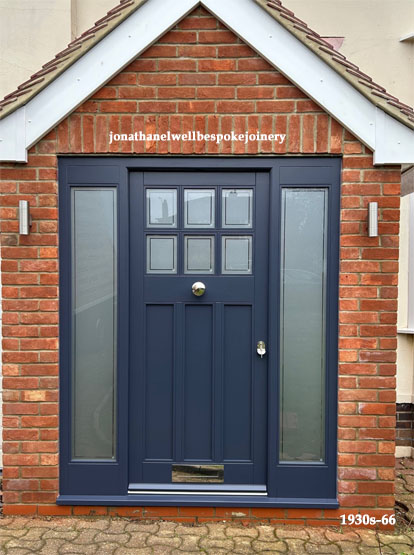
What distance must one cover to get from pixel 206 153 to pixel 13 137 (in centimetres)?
136

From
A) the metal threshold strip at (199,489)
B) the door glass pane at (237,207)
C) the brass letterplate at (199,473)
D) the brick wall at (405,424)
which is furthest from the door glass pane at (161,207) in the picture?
the brick wall at (405,424)

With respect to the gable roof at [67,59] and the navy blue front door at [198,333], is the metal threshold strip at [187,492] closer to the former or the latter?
the navy blue front door at [198,333]

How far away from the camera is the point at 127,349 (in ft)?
11.2

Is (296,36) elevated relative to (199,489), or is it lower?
elevated

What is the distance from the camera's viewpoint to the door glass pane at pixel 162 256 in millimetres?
3449

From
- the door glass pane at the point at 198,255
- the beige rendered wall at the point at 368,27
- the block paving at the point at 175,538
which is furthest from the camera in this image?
the beige rendered wall at the point at 368,27

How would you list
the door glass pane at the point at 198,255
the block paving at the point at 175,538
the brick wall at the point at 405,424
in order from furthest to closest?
the brick wall at the point at 405,424, the door glass pane at the point at 198,255, the block paving at the point at 175,538

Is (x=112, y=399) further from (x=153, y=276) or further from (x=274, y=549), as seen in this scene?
(x=274, y=549)

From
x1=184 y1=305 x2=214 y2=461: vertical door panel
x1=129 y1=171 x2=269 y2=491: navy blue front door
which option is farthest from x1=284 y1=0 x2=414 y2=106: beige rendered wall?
x1=184 y1=305 x2=214 y2=461: vertical door panel

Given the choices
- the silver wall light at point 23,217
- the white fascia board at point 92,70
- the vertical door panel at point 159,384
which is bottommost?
the vertical door panel at point 159,384

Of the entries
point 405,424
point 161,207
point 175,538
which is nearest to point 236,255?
point 161,207

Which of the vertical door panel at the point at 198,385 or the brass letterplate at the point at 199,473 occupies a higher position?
the vertical door panel at the point at 198,385

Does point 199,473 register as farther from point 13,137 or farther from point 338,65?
point 338,65

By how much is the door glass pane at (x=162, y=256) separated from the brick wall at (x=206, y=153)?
2.17ft
